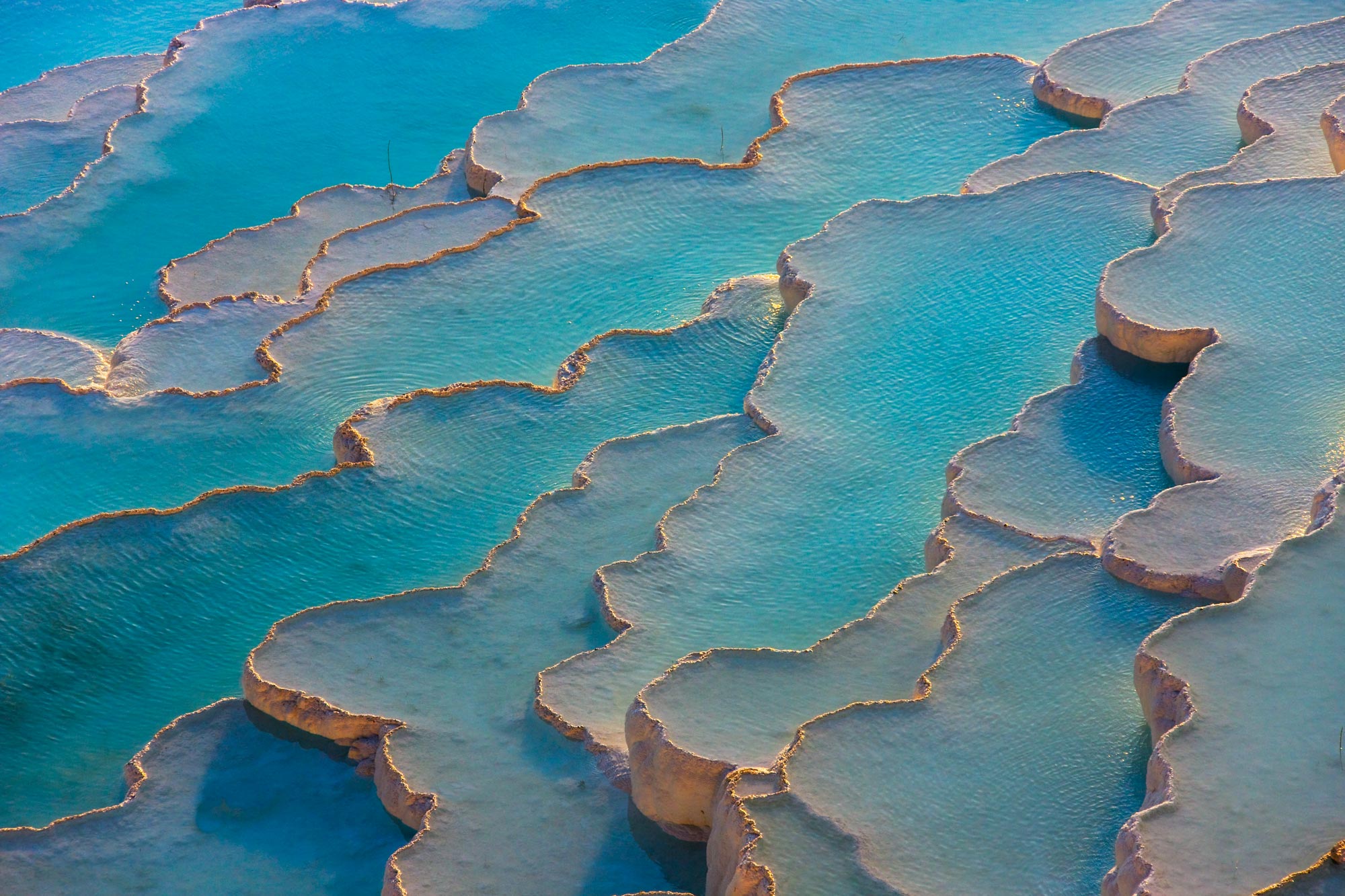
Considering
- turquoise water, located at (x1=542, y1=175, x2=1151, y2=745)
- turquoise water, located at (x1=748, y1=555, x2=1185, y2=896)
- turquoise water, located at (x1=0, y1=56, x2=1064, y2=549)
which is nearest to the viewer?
turquoise water, located at (x1=748, y1=555, x2=1185, y2=896)

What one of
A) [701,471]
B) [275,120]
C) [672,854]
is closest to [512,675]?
[672,854]

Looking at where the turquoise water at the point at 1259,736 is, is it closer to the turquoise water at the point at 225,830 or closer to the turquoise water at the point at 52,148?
the turquoise water at the point at 225,830

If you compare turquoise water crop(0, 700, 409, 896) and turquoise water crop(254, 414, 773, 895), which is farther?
turquoise water crop(0, 700, 409, 896)

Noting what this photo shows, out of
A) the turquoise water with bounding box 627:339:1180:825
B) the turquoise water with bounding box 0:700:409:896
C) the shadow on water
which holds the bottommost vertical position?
the turquoise water with bounding box 0:700:409:896

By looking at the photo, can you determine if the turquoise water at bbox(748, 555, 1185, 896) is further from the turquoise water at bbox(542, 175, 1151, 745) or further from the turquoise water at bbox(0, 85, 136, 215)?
the turquoise water at bbox(0, 85, 136, 215)

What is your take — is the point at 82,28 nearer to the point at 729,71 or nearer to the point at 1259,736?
the point at 729,71

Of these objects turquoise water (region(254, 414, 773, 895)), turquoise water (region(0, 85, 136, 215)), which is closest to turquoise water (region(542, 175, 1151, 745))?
turquoise water (region(254, 414, 773, 895))
